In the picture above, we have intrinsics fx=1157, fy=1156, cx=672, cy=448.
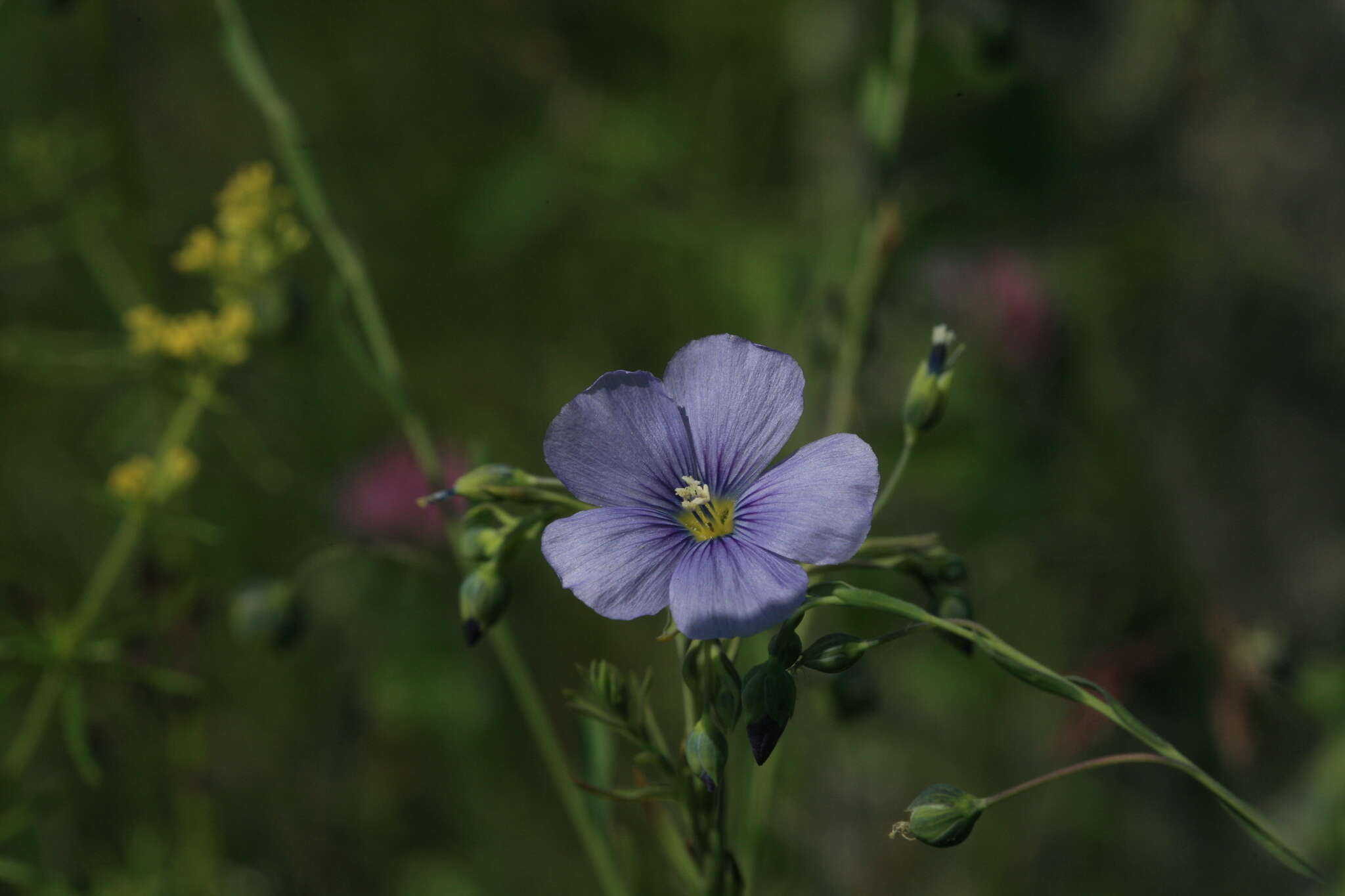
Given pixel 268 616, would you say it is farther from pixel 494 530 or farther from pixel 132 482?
pixel 494 530

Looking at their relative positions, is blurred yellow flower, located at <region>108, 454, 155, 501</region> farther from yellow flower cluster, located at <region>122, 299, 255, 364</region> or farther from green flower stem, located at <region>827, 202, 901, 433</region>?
green flower stem, located at <region>827, 202, 901, 433</region>

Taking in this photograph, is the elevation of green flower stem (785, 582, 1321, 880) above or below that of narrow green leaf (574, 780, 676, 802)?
below

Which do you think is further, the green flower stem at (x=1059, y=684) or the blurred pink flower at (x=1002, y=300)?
the blurred pink flower at (x=1002, y=300)

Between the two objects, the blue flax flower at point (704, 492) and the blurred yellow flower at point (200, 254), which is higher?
the blurred yellow flower at point (200, 254)

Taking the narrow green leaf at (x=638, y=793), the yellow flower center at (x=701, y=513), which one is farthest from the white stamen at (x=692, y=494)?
the narrow green leaf at (x=638, y=793)

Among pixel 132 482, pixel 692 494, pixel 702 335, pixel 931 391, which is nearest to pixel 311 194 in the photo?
pixel 132 482

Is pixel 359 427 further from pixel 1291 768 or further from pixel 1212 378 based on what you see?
pixel 1291 768

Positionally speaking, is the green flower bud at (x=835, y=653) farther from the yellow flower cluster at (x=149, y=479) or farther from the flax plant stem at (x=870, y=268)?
the yellow flower cluster at (x=149, y=479)

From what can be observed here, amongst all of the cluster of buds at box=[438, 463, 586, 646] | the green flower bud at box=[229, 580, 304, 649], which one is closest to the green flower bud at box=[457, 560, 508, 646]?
the cluster of buds at box=[438, 463, 586, 646]
